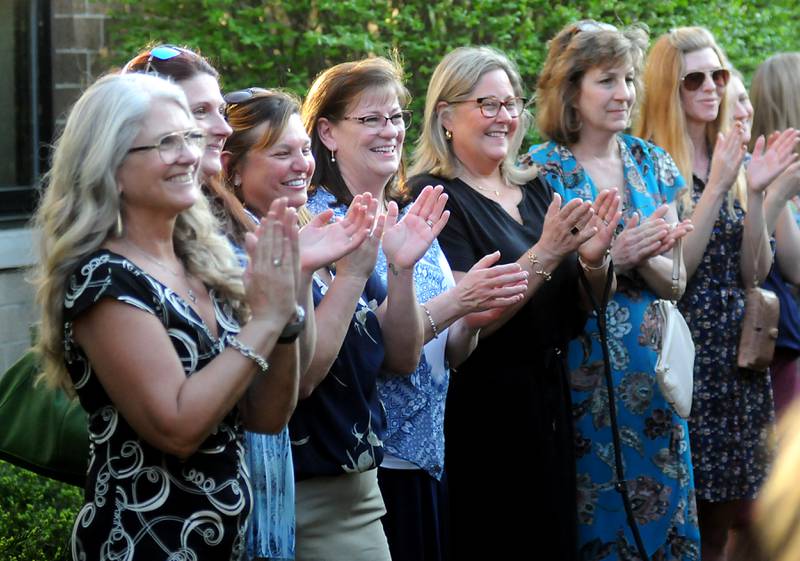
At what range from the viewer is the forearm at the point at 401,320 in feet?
13.6

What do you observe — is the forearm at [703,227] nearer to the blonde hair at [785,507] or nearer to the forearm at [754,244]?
the forearm at [754,244]

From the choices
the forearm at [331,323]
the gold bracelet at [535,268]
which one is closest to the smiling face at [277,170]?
the forearm at [331,323]

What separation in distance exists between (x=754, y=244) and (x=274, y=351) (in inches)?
139

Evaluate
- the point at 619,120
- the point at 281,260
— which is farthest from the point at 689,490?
the point at 281,260

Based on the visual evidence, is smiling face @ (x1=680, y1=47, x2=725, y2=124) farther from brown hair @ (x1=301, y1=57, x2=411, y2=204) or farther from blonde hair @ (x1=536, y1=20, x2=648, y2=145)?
brown hair @ (x1=301, y1=57, x2=411, y2=204)

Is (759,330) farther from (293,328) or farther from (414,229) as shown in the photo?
(293,328)

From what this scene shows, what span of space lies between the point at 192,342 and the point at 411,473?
1.39 metres

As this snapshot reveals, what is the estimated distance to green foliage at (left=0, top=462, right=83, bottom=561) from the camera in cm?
486

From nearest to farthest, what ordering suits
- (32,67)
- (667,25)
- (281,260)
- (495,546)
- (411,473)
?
(281,260) < (411,473) < (495,546) < (32,67) < (667,25)

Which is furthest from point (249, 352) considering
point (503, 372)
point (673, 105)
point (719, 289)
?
point (673, 105)

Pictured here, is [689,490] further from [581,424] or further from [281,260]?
[281,260]

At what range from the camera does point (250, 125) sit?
4.08 meters

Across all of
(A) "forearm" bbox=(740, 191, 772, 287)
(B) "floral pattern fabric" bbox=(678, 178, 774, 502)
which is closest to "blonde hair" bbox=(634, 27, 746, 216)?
(A) "forearm" bbox=(740, 191, 772, 287)

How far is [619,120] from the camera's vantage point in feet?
18.7
